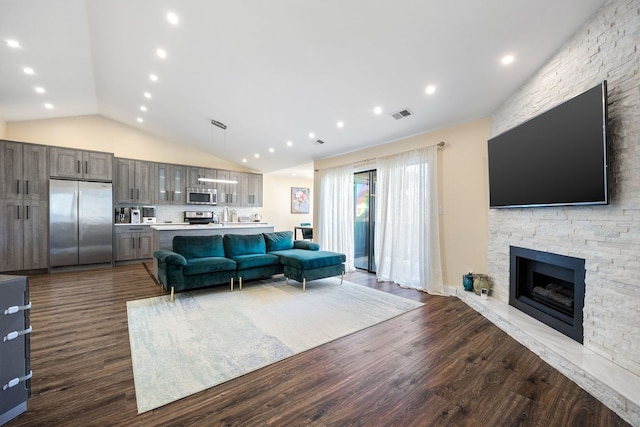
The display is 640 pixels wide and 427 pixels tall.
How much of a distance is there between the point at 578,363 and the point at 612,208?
122cm

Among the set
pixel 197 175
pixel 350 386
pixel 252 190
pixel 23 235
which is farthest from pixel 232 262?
pixel 252 190

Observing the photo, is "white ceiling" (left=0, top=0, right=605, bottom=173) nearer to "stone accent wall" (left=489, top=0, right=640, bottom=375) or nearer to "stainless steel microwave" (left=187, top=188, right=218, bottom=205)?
"stone accent wall" (left=489, top=0, right=640, bottom=375)

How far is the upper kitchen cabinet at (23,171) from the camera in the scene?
500 centimetres

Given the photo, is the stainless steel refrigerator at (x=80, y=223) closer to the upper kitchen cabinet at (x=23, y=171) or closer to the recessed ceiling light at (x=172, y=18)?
the upper kitchen cabinet at (x=23, y=171)

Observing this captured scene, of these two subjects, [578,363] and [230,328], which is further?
[230,328]

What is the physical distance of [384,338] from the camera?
2.73 m

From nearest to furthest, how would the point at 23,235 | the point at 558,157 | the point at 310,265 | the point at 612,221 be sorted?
the point at 612,221
the point at 558,157
the point at 310,265
the point at 23,235

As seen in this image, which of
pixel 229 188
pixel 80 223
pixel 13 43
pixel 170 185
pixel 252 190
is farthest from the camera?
pixel 252 190

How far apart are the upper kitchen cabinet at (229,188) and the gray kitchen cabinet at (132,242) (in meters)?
2.11

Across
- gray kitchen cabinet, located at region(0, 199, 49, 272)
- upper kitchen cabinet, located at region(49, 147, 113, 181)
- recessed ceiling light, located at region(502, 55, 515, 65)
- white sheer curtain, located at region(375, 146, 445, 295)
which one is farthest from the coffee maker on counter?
recessed ceiling light, located at region(502, 55, 515, 65)

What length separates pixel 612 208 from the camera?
2.07 m

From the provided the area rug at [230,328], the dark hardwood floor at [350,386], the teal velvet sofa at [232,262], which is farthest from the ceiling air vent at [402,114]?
the dark hardwood floor at [350,386]

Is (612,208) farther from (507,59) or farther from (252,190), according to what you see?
(252,190)

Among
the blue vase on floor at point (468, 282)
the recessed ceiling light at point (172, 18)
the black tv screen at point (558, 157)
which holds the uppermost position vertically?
the recessed ceiling light at point (172, 18)
